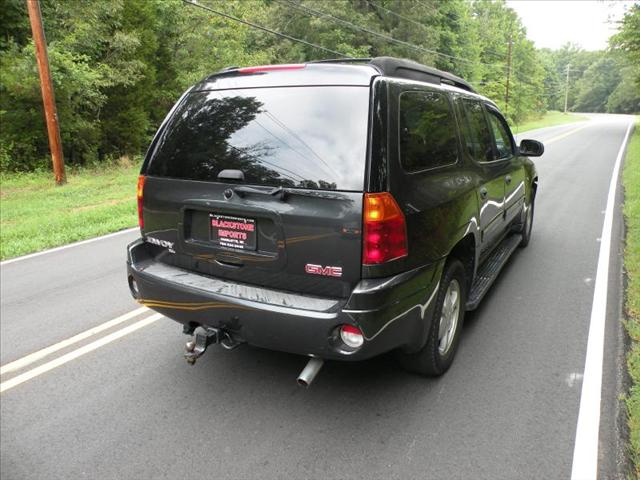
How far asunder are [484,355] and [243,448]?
6.50 feet

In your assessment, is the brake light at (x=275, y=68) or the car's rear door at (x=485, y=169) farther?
the car's rear door at (x=485, y=169)

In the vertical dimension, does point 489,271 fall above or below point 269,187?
below

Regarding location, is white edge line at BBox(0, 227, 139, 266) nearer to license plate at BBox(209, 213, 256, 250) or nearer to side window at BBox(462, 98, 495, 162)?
license plate at BBox(209, 213, 256, 250)

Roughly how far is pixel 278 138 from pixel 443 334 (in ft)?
5.81

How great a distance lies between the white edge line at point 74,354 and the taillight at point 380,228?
8.29 feet

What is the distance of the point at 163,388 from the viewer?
335 cm

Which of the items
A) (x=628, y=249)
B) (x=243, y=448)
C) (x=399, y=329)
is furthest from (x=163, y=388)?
(x=628, y=249)

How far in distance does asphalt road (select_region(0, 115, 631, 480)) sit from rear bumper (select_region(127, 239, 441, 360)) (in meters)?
0.52

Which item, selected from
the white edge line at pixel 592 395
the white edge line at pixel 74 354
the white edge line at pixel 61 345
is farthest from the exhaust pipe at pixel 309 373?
the white edge line at pixel 61 345

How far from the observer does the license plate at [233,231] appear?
2.88m

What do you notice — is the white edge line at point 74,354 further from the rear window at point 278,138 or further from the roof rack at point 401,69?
the roof rack at point 401,69

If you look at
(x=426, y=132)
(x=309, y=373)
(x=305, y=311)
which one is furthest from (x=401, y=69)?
(x=309, y=373)

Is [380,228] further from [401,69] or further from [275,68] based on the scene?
[275,68]

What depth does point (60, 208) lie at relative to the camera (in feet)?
33.5
